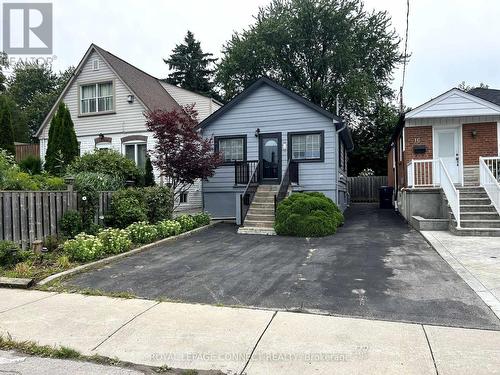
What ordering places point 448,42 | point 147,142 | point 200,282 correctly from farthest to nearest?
point 448,42 < point 147,142 < point 200,282

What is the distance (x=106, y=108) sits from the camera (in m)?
17.1

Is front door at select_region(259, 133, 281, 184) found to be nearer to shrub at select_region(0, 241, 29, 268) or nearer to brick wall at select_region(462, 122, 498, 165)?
brick wall at select_region(462, 122, 498, 165)

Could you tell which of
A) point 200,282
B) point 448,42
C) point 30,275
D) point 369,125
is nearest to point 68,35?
point 30,275

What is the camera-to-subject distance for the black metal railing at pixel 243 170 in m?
14.5

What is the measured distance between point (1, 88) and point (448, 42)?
35415mm

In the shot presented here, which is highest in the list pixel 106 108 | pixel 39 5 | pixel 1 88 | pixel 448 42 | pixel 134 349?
pixel 1 88

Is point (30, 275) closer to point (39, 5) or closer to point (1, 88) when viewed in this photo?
point (39, 5)

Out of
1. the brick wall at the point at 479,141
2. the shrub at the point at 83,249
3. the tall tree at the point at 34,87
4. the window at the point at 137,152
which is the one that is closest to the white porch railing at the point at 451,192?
the brick wall at the point at 479,141

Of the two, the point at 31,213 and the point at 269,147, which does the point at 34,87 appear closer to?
the point at 269,147

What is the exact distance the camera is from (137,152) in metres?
16.6

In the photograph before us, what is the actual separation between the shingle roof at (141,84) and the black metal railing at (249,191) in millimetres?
5173

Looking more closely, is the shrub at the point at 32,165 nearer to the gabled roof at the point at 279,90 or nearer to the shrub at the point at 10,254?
Answer: the gabled roof at the point at 279,90

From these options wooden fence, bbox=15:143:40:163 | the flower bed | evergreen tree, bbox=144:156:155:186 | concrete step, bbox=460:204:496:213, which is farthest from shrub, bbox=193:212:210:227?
wooden fence, bbox=15:143:40:163

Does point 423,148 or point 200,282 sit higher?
point 423,148
